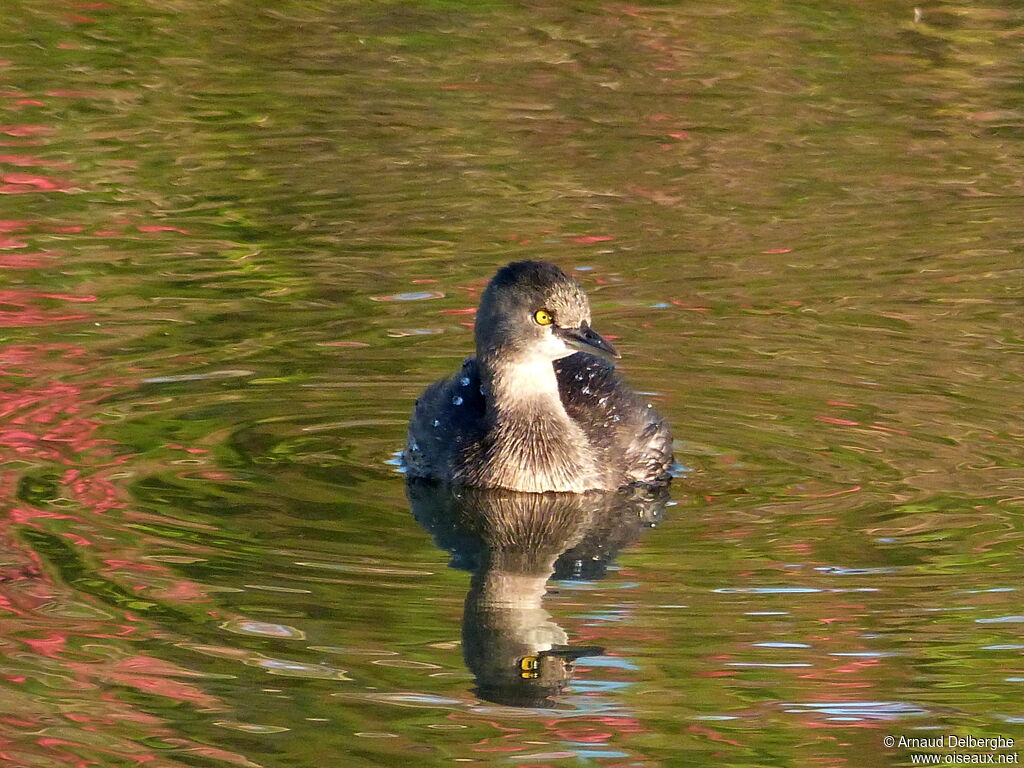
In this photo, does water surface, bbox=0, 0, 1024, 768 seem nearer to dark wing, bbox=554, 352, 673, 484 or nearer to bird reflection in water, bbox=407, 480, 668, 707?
bird reflection in water, bbox=407, 480, 668, 707

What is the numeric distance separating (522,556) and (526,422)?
108 cm

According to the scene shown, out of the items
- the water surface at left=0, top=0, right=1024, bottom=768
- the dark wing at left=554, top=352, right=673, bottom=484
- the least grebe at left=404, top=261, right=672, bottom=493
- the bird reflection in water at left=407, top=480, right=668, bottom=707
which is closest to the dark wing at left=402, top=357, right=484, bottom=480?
the least grebe at left=404, top=261, right=672, bottom=493

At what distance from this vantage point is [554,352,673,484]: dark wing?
1048cm

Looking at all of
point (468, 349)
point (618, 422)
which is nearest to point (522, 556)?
point (618, 422)

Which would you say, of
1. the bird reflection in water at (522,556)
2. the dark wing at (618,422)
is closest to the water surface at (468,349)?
the bird reflection in water at (522,556)

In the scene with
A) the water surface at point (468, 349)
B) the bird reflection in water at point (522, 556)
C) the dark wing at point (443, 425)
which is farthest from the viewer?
the dark wing at point (443, 425)

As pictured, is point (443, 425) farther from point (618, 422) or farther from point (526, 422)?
point (618, 422)

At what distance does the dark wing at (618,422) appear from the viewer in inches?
413

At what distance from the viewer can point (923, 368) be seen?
1163 cm

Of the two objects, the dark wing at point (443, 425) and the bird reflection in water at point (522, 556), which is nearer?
the bird reflection in water at point (522, 556)

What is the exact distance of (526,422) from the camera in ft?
34.3


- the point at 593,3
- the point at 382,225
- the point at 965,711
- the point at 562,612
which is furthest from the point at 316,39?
the point at 965,711

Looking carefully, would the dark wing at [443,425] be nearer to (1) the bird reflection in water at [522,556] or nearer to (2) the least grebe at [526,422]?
(2) the least grebe at [526,422]

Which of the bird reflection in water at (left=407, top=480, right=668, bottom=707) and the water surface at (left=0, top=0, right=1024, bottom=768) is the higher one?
the water surface at (left=0, top=0, right=1024, bottom=768)
